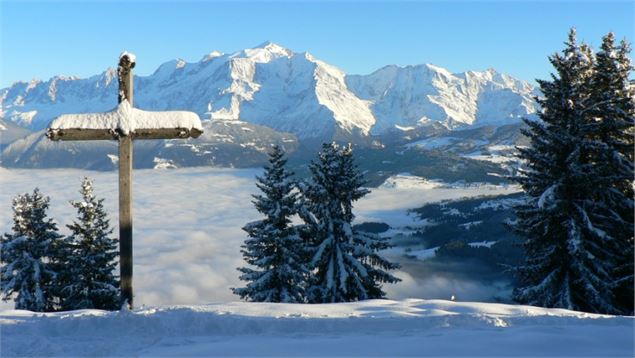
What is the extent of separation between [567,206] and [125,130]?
1421 cm

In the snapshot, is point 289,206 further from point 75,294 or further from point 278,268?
point 75,294

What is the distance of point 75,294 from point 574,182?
25.4 m

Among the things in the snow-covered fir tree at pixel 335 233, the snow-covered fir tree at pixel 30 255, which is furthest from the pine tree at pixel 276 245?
the snow-covered fir tree at pixel 30 255

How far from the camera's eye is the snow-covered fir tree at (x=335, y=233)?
2336 centimetres

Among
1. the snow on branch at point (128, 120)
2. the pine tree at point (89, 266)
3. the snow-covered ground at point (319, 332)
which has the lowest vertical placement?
the pine tree at point (89, 266)

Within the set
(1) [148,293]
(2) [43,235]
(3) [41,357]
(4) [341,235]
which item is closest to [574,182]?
(4) [341,235]

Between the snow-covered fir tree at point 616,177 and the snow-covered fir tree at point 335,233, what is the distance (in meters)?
10.3

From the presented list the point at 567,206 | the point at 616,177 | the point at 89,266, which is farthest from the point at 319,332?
the point at 89,266

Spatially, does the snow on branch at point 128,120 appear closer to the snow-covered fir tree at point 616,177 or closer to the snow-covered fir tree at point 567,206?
the snow-covered fir tree at point 567,206

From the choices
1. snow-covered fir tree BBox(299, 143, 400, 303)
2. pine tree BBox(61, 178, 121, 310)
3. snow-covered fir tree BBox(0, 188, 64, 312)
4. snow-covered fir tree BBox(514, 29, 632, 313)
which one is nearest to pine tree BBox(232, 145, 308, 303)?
snow-covered fir tree BBox(299, 143, 400, 303)

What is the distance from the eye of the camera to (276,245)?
24.8m

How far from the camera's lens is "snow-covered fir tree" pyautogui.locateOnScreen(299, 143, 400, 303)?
920 inches

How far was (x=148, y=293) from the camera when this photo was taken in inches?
6929

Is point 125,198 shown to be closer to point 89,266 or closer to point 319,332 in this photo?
point 319,332
